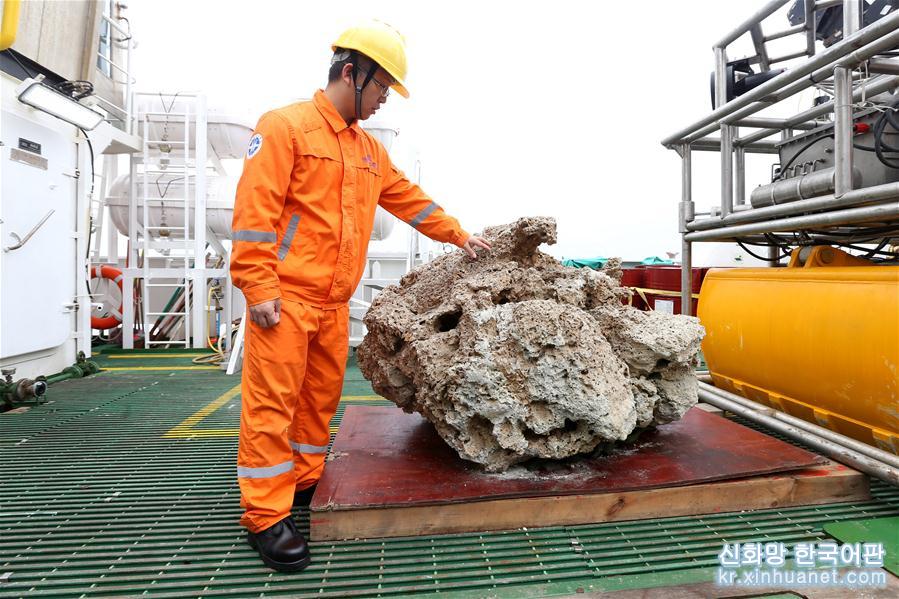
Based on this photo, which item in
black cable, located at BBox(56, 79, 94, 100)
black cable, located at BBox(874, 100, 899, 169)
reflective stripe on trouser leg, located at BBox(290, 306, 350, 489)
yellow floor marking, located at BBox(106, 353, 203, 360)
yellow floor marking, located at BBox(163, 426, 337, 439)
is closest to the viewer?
reflective stripe on trouser leg, located at BBox(290, 306, 350, 489)

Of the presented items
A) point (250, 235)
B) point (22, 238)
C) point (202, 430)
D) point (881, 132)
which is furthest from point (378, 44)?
point (22, 238)

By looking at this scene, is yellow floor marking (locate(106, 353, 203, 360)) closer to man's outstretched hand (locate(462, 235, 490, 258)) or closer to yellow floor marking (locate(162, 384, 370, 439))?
yellow floor marking (locate(162, 384, 370, 439))

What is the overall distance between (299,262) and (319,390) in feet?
2.04

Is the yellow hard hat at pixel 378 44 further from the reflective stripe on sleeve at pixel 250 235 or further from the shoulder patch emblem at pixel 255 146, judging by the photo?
the reflective stripe on sleeve at pixel 250 235

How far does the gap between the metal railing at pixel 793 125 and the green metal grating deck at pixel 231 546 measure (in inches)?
58.1

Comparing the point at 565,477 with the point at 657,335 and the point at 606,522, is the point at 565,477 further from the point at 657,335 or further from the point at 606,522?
the point at 657,335

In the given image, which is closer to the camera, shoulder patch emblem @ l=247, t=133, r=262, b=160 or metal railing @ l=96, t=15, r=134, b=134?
shoulder patch emblem @ l=247, t=133, r=262, b=160

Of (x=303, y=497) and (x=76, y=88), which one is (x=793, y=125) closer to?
(x=303, y=497)

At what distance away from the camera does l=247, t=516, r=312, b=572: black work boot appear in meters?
1.92

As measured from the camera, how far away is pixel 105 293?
8312mm

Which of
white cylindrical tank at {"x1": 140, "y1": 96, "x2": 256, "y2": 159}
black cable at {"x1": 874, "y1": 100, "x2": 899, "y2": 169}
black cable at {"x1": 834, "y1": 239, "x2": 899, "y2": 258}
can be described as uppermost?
white cylindrical tank at {"x1": 140, "y1": 96, "x2": 256, "y2": 159}

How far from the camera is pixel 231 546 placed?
2.11 metres

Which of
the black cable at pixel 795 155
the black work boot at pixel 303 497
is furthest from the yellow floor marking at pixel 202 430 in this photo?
the black cable at pixel 795 155

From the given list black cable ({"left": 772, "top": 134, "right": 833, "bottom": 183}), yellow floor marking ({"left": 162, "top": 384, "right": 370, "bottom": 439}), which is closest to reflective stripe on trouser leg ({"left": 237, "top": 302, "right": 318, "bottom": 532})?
yellow floor marking ({"left": 162, "top": 384, "right": 370, "bottom": 439})
